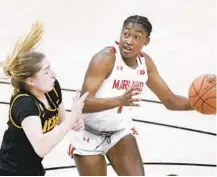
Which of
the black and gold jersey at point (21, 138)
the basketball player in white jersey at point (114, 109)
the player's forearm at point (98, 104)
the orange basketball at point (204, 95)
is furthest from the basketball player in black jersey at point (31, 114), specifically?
the orange basketball at point (204, 95)

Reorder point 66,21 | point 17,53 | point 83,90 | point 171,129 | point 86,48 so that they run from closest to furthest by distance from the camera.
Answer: point 17,53 < point 83,90 < point 171,129 < point 86,48 < point 66,21

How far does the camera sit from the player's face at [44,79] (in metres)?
3.30

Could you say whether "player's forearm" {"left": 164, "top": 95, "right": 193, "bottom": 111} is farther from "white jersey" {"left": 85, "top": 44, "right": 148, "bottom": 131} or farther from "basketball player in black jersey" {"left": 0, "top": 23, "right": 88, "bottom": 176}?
A: "basketball player in black jersey" {"left": 0, "top": 23, "right": 88, "bottom": 176}

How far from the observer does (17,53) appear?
10.8 feet

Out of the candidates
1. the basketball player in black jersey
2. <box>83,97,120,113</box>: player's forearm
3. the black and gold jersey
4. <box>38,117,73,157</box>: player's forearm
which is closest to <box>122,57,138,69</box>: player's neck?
<box>83,97,120,113</box>: player's forearm

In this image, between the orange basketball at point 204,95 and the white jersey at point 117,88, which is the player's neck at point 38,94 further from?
the orange basketball at point 204,95

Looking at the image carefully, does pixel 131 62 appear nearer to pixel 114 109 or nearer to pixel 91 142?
pixel 114 109

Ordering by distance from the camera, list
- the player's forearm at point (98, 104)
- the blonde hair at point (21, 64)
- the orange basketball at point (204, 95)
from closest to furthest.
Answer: the blonde hair at point (21, 64) < the player's forearm at point (98, 104) < the orange basketball at point (204, 95)

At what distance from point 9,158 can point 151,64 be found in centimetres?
119

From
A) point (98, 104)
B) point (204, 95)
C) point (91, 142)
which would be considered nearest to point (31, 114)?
point (98, 104)

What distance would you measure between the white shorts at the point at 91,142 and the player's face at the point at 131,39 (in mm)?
501

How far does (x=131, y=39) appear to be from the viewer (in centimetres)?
370

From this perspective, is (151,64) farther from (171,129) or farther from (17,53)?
(171,129)

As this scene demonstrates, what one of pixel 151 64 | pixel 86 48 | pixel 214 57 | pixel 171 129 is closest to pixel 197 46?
pixel 214 57
